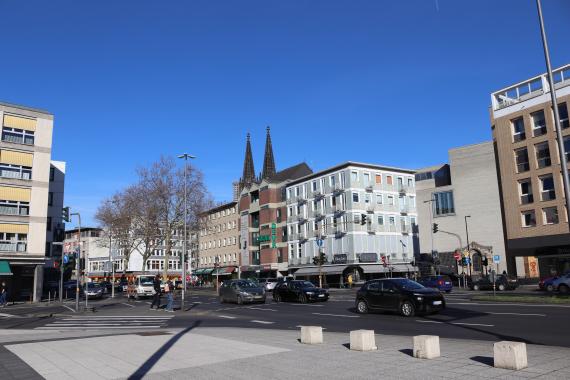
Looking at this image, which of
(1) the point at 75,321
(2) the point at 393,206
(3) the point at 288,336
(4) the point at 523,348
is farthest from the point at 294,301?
(2) the point at 393,206

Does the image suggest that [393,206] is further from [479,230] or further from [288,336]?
[288,336]

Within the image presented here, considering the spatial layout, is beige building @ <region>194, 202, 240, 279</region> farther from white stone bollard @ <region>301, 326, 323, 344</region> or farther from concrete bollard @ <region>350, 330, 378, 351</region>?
concrete bollard @ <region>350, 330, 378, 351</region>

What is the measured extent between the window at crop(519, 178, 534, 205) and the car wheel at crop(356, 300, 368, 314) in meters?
34.6

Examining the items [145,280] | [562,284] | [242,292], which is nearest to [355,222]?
[145,280]

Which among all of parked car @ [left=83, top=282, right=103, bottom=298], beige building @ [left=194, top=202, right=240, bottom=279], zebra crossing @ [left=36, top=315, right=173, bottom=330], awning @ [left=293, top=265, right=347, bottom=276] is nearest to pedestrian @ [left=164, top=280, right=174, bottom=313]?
zebra crossing @ [left=36, top=315, right=173, bottom=330]

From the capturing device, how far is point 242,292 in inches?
1256

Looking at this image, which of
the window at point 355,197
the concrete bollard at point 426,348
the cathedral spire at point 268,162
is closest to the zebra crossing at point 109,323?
the concrete bollard at point 426,348

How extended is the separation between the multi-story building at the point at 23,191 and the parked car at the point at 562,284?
41345 millimetres

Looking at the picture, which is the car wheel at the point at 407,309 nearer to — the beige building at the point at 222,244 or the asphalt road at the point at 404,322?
the asphalt road at the point at 404,322

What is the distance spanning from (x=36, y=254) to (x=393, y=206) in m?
44.7

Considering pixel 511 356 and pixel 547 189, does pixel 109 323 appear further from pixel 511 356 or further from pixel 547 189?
pixel 547 189

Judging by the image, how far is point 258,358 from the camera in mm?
10250

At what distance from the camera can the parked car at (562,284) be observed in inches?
1270

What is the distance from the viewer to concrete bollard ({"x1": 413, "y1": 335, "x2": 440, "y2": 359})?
372 inches
